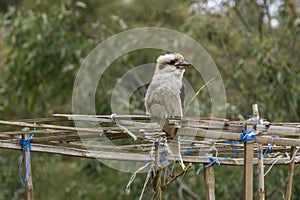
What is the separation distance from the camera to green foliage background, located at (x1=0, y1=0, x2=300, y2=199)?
508 centimetres

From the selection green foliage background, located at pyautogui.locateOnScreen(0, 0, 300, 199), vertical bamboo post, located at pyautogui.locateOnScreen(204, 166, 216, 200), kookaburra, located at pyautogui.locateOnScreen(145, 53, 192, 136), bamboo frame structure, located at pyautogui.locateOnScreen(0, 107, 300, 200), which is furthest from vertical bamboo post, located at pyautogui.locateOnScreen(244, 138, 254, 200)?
green foliage background, located at pyautogui.locateOnScreen(0, 0, 300, 199)

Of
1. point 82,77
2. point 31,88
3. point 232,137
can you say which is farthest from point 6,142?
point 31,88

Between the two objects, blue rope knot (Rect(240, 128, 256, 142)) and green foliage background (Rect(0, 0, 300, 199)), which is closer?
blue rope knot (Rect(240, 128, 256, 142))

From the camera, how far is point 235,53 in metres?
5.90

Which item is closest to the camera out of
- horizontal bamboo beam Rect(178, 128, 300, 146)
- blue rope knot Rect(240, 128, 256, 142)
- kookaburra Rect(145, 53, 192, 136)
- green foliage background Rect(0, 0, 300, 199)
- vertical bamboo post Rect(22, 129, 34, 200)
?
horizontal bamboo beam Rect(178, 128, 300, 146)

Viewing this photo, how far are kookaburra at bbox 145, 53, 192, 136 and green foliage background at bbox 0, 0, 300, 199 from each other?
2008mm

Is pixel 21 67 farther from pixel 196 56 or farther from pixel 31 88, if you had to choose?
pixel 196 56

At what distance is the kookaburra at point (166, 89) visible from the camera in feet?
9.48

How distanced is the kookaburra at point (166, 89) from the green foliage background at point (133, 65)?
79.1 inches

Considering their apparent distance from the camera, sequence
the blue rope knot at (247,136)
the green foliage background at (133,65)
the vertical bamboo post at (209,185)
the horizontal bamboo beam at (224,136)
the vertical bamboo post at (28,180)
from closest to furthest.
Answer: the horizontal bamboo beam at (224,136) → the blue rope knot at (247,136) → the vertical bamboo post at (28,180) → the vertical bamboo post at (209,185) → the green foliage background at (133,65)

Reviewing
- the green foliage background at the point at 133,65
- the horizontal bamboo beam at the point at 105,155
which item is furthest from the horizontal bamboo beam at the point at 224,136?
the green foliage background at the point at 133,65

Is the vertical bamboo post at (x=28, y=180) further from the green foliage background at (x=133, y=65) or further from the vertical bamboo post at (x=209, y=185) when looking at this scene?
the green foliage background at (x=133, y=65)

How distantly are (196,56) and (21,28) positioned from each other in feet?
4.97

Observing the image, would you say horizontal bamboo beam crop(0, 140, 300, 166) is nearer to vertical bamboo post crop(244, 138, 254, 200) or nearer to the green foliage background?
vertical bamboo post crop(244, 138, 254, 200)
